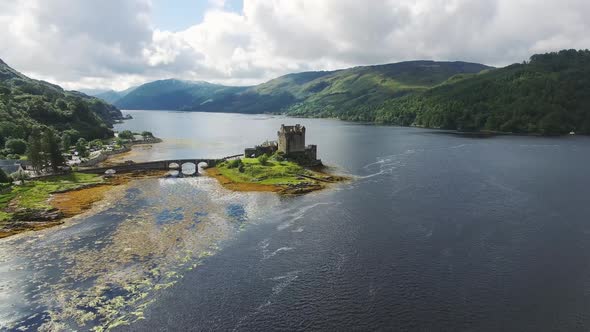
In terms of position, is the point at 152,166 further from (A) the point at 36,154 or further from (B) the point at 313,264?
(B) the point at 313,264

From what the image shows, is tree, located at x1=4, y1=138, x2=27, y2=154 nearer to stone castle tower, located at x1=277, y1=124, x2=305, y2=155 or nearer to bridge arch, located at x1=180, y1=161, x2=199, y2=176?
bridge arch, located at x1=180, y1=161, x2=199, y2=176

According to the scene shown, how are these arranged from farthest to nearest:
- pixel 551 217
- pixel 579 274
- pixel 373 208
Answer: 1. pixel 373 208
2. pixel 551 217
3. pixel 579 274

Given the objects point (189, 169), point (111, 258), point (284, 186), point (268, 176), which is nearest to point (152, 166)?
point (189, 169)

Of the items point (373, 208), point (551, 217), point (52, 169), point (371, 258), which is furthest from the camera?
point (52, 169)

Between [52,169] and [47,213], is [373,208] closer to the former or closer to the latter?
[47,213]

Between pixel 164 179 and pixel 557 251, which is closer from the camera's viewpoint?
pixel 557 251

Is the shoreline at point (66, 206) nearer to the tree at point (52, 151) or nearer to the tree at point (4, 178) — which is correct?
the tree at point (4, 178)

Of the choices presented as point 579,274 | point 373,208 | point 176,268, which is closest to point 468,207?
point 373,208

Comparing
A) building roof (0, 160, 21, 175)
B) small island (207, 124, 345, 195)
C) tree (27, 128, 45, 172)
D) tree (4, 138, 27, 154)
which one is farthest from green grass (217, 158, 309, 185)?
tree (4, 138, 27, 154)
